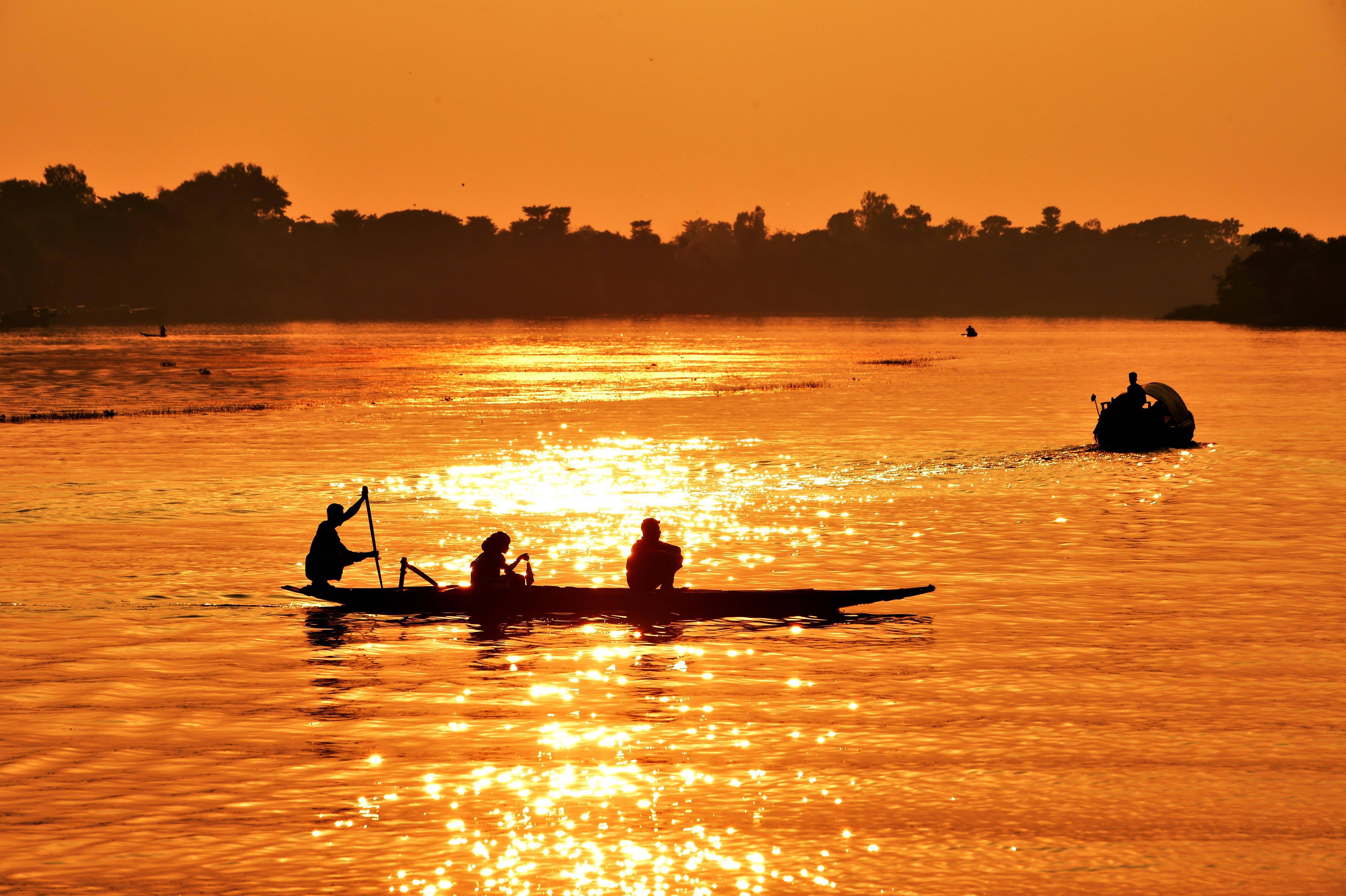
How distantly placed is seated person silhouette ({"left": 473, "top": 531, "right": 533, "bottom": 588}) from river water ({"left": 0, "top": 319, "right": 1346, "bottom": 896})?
2.41 feet

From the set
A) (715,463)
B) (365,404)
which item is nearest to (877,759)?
(715,463)

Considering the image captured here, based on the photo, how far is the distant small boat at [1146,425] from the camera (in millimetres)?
44750

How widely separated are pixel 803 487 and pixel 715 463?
6.82 metres

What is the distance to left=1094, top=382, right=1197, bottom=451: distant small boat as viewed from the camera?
44750 millimetres

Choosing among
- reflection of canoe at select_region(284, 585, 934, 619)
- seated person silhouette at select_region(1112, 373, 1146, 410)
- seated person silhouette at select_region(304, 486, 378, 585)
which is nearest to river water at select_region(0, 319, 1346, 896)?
reflection of canoe at select_region(284, 585, 934, 619)

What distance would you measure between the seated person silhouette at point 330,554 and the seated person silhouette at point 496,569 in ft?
6.75

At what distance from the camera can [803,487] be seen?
36469 mm

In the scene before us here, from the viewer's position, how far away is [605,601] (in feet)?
66.1

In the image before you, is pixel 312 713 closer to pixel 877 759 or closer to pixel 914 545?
pixel 877 759

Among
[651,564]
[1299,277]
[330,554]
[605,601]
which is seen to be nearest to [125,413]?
[330,554]

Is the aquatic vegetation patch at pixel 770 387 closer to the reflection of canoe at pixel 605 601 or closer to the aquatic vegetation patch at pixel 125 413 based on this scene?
the aquatic vegetation patch at pixel 125 413

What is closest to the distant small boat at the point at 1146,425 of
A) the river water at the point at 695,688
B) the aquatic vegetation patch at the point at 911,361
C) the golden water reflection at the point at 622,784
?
the river water at the point at 695,688

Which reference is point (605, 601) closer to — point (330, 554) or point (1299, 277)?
point (330, 554)

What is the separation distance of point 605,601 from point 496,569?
5.52ft
